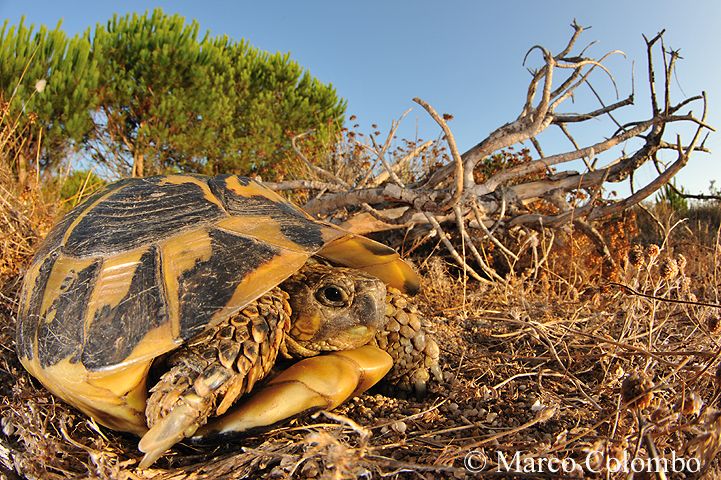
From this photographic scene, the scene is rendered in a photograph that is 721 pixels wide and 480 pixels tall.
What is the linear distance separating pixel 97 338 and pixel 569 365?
67.1 inches

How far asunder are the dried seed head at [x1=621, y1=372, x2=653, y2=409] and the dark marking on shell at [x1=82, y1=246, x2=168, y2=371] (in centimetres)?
121

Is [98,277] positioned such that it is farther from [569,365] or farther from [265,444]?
[569,365]

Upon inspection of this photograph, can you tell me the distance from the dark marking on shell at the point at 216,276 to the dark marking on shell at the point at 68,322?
0.32 metres

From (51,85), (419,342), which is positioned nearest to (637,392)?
(419,342)

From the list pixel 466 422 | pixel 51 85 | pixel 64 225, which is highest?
pixel 51 85

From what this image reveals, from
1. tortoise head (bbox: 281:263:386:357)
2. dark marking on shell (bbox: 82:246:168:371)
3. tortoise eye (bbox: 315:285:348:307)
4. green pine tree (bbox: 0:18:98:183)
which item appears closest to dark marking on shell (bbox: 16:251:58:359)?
dark marking on shell (bbox: 82:246:168:371)

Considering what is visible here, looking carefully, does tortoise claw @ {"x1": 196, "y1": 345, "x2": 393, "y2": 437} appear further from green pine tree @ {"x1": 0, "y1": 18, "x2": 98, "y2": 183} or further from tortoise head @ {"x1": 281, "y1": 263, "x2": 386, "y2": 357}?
green pine tree @ {"x1": 0, "y1": 18, "x2": 98, "y2": 183}

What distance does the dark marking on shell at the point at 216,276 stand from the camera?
4.28ft

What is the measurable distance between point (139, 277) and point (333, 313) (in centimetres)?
61

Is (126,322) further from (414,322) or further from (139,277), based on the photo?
Result: (414,322)

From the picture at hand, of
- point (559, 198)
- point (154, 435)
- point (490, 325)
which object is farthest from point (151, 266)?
point (559, 198)

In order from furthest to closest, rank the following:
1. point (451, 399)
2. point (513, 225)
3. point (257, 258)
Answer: point (513, 225) < point (451, 399) < point (257, 258)

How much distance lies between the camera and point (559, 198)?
12.0 ft

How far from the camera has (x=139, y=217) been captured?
157cm
